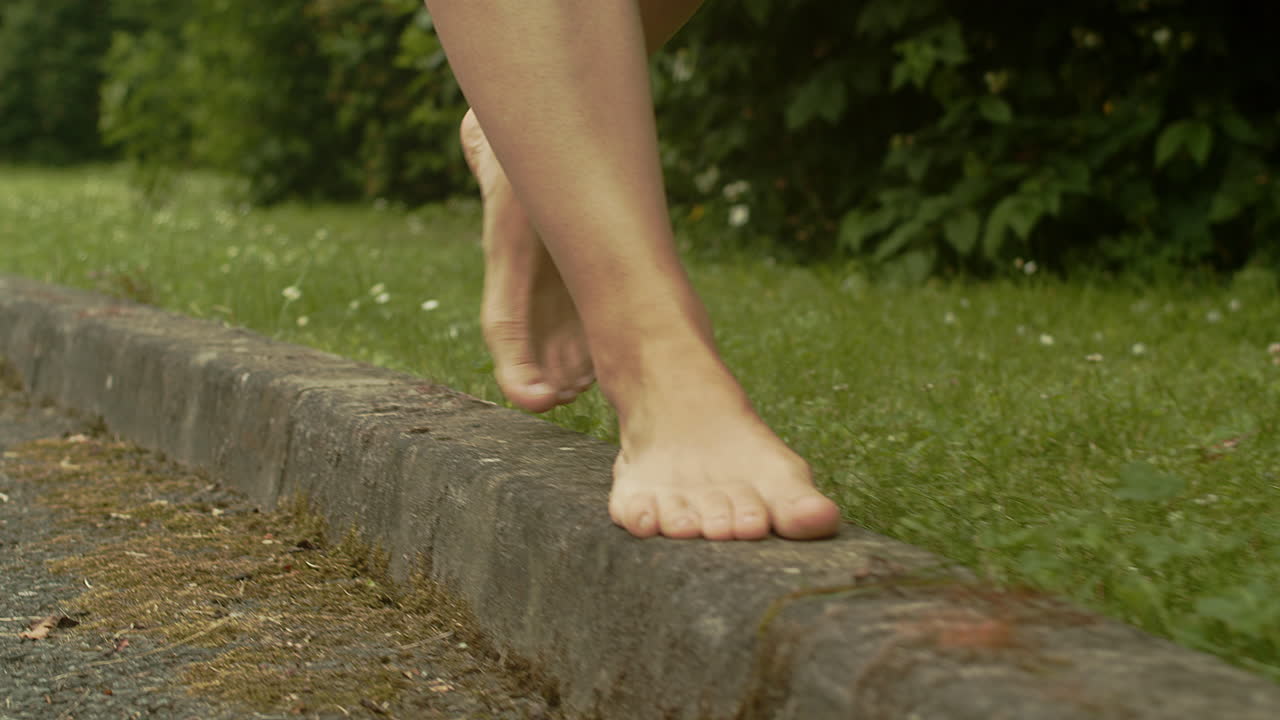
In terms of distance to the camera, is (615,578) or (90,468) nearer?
(615,578)

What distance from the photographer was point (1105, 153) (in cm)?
429

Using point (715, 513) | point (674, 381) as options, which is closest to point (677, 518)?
point (715, 513)

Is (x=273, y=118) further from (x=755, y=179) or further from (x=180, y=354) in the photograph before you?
(x=180, y=354)

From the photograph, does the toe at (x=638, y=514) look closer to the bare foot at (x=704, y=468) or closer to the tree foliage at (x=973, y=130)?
the bare foot at (x=704, y=468)

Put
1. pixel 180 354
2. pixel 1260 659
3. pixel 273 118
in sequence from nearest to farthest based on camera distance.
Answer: pixel 1260 659
pixel 180 354
pixel 273 118

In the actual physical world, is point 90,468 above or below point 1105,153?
below

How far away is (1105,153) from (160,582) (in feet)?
11.3

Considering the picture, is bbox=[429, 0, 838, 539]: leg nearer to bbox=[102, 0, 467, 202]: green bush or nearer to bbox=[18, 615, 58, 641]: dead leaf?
bbox=[18, 615, 58, 641]: dead leaf

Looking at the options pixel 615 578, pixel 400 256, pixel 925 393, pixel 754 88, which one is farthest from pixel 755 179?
pixel 615 578

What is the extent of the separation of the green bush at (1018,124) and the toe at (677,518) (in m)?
3.09

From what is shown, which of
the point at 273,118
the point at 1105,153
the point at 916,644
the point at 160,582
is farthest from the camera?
the point at 273,118

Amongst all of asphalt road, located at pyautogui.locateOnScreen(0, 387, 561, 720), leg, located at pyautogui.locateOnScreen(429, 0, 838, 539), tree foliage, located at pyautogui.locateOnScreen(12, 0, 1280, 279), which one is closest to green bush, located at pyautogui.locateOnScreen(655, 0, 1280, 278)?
tree foliage, located at pyautogui.locateOnScreen(12, 0, 1280, 279)

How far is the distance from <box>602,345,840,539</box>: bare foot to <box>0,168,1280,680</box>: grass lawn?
0.63 ft

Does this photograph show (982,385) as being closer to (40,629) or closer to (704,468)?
(704,468)
